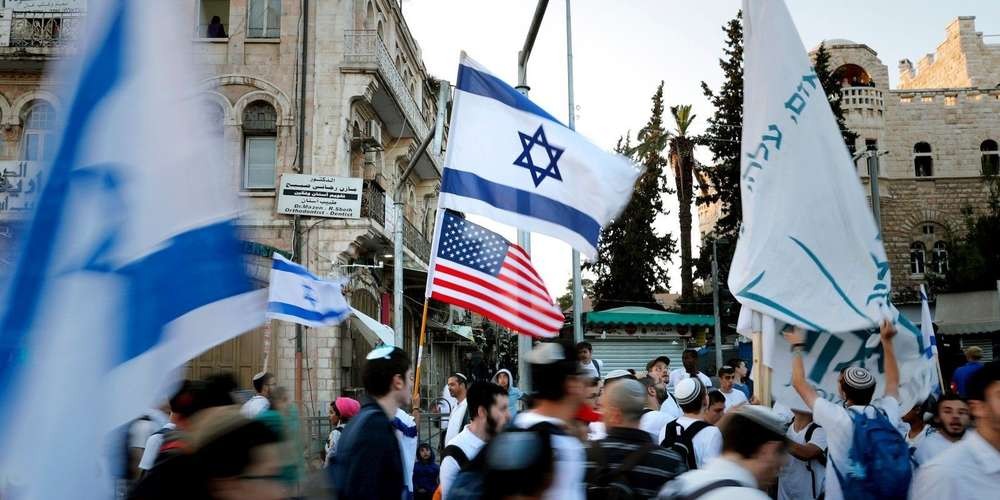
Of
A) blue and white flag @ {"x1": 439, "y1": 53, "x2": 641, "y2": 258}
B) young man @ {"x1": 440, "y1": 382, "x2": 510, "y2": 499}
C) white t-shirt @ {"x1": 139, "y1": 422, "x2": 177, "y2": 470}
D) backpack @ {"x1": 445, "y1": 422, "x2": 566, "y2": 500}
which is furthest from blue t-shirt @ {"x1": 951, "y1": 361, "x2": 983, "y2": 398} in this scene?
white t-shirt @ {"x1": 139, "y1": 422, "x2": 177, "y2": 470}

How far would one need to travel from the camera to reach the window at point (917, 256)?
48812 millimetres

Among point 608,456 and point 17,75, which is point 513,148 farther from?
point 17,75

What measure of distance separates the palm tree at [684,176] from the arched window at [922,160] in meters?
15.7

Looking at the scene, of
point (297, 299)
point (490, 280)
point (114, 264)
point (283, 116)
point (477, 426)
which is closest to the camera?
point (114, 264)

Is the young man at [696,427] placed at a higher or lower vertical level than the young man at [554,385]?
lower

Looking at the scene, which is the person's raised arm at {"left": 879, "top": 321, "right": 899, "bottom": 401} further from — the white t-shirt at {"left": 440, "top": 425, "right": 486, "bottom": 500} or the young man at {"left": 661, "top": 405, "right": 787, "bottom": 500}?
the white t-shirt at {"left": 440, "top": 425, "right": 486, "bottom": 500}

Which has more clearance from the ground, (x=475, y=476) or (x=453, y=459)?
(x=475, y=476)

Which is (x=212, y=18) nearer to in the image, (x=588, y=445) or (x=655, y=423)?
(x=655, y=423)

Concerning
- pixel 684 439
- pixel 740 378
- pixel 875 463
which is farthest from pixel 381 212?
pixel 875 463

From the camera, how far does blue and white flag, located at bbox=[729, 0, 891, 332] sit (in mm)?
5332

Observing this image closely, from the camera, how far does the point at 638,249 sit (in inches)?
1900

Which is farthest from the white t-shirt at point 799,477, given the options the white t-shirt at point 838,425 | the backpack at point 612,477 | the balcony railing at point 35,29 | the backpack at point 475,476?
the balcony railing at point 35,29

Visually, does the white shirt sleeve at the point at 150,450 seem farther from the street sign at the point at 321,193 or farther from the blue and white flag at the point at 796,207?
the street sign at the point at 321,193

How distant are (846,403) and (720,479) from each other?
214cm
